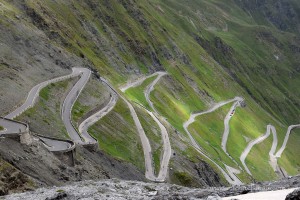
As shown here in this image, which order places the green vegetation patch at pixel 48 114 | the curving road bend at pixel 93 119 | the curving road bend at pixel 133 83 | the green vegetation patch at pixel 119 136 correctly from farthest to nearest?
the curving road bend at pixel 133 83, the green vegetation patch at pixel 119 136, the curving road bend at pixel 93 119, the green vegetation patch at pixel 48 114

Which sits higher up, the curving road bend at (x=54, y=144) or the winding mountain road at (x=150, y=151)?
the curving road bend at (x=54, y=144)

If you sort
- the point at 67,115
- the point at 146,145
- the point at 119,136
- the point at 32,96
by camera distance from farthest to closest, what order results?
the point at 146,145
the point at 119,136
the point at 67,115
the point at 32,96

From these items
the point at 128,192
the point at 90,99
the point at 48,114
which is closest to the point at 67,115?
the point at 48,114

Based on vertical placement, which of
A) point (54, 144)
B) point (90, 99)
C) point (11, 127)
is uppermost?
point (11, 127)

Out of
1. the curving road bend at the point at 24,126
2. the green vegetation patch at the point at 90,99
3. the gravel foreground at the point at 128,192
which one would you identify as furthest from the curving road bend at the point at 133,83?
the gravel foreground at the point at 128,192

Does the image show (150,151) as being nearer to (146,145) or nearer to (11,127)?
(146,145)

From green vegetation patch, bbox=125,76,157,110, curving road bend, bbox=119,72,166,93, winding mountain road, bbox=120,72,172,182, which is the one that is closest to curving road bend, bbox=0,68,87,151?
winding mountain road, bbox=120,72,172,182

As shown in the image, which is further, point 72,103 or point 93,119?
point 72,103

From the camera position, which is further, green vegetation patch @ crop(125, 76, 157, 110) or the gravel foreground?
green vegetation patch @ crop(125, 76, 157, 110)

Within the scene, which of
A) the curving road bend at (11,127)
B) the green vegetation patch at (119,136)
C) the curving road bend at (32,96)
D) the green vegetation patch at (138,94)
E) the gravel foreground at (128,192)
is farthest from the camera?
the green vegetation patch at (138,94)

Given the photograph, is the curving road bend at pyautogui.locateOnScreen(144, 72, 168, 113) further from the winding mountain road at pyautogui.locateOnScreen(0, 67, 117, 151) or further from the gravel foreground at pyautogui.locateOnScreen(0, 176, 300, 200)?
the gravel foreground at pyautogui.locateOnScreen(0, 176, 300, 200)

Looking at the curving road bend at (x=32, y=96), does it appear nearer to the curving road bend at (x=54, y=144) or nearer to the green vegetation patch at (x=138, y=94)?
the curving road bend at (x=54, y=144)

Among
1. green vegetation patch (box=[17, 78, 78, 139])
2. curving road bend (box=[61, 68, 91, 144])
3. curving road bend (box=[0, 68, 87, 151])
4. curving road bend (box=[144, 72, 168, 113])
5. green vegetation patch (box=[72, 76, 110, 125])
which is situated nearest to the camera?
curving road bend (box=[0, 68, 87, 151])

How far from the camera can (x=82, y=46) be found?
164000 mm
